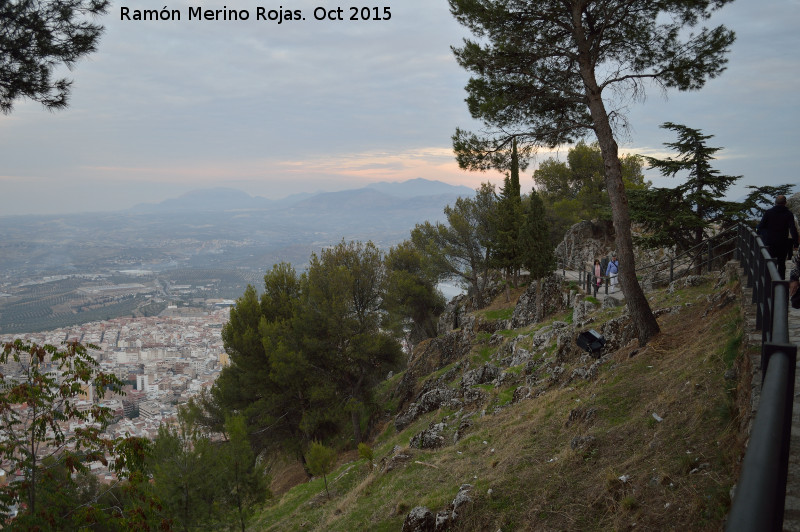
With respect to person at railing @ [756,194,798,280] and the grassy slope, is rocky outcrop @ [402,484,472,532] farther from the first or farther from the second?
person at railing @ [756,194,798,280]

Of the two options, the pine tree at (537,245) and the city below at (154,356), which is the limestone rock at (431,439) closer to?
the pine tree at (537,245)

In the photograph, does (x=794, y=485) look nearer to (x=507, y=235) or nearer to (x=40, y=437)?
(x=40, y=437)

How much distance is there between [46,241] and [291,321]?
187 meters

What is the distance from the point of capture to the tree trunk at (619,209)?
9.27m

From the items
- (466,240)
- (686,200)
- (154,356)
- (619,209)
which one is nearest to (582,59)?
(619,209)

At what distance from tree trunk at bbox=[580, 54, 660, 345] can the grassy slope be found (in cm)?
49

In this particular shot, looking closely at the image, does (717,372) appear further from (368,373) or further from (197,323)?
(197,323)

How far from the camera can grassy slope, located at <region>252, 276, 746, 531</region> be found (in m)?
4.28

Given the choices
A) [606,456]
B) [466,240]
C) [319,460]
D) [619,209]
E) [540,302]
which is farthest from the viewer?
[466,240]

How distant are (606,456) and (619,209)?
5421 mm

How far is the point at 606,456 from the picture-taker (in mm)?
5656

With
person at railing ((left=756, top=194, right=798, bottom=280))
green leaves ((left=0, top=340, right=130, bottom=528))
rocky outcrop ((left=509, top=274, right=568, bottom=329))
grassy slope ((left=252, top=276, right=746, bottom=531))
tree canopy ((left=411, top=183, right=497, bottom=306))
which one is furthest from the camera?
tree canopy ((left=411, top=183, right=497, bottom=306))

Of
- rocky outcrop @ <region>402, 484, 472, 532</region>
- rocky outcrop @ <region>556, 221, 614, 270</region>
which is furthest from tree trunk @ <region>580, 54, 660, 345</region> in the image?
rocky outcrop @ <region>556, 221, 614, 270</region>

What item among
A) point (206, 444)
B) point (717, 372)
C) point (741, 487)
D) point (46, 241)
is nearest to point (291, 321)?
point (206, 444)
